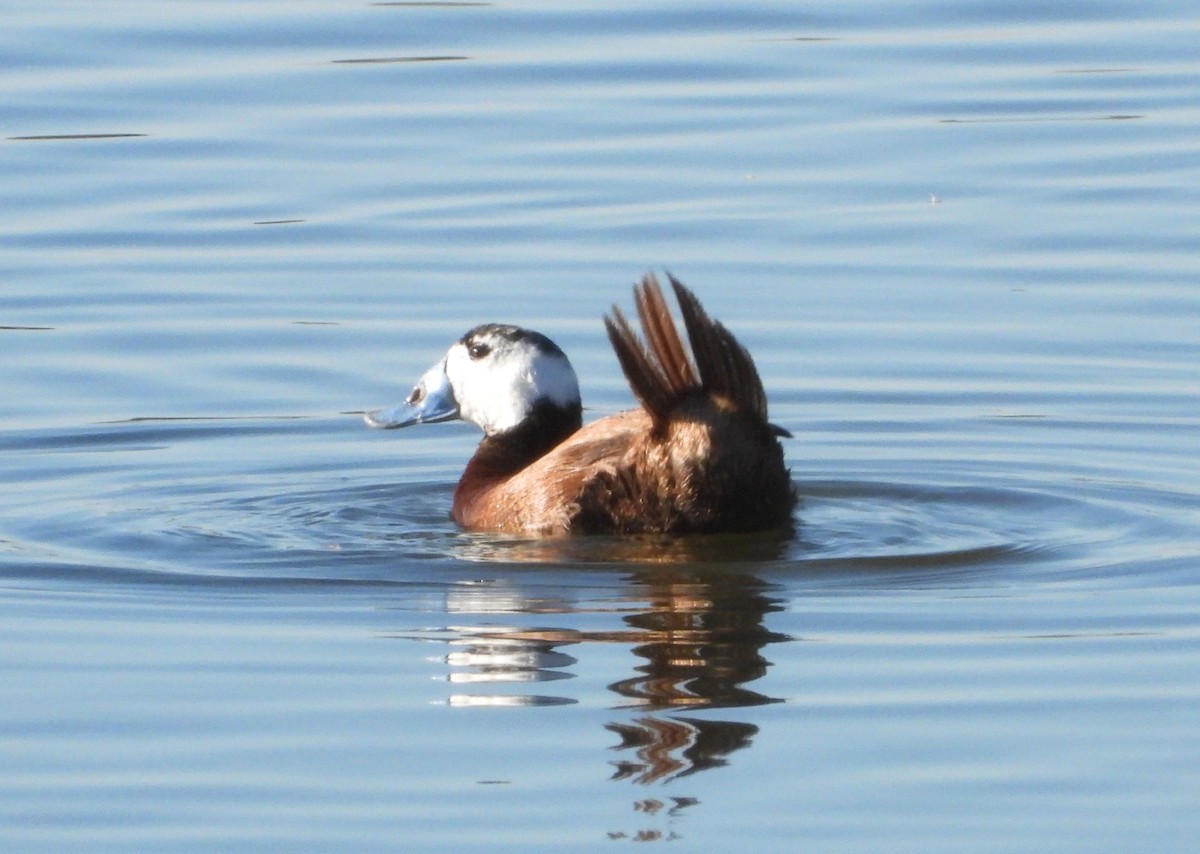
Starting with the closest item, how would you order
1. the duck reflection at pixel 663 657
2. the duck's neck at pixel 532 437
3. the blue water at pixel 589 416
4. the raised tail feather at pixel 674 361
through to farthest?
the blue water at pixel 589 416
the duck reflection at pixel 663 657
the raised tail feather at pixel 674 361
the duck's neck at pixel 532 437

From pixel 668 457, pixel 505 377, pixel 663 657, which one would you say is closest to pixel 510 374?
pixel 505 377

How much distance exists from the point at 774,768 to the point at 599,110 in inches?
367

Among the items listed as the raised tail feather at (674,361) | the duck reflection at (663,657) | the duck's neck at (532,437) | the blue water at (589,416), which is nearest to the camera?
the blue water at (589,416)

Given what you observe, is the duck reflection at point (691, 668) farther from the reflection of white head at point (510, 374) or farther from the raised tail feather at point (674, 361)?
the reflection of white head at point (510, 374)

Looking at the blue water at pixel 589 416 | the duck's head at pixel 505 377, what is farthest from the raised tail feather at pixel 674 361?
the duck's head at pixel 505 377

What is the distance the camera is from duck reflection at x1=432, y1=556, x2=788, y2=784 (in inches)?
207

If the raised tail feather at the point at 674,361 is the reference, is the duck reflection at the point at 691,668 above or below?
below

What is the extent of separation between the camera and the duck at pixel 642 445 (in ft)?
23.4

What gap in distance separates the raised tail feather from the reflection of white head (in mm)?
1273

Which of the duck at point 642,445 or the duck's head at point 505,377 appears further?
the duck's head at point 505,377

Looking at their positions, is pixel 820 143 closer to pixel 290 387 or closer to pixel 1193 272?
pixel 1193 272

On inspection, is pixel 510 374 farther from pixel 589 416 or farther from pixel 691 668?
pixel 691 668

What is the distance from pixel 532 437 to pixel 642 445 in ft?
3.88

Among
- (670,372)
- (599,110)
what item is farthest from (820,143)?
(670,372)
